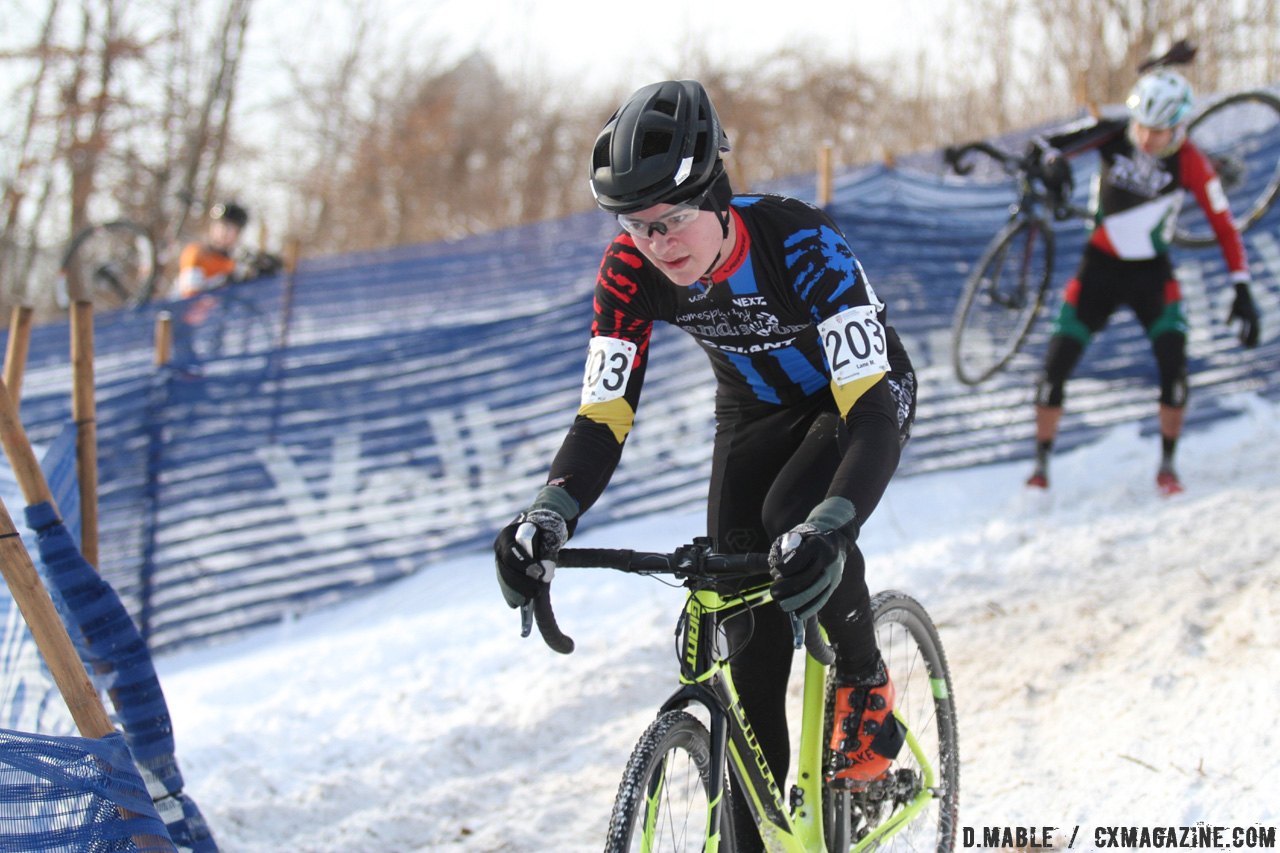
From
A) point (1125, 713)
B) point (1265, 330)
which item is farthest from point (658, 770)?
point (1265, 330)

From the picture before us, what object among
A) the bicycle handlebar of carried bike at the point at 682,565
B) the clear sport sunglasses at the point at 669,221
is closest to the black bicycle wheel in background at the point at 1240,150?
the clear sport sunglasses at the point at 669,221

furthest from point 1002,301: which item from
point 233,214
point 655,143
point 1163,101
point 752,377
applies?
point 233,214

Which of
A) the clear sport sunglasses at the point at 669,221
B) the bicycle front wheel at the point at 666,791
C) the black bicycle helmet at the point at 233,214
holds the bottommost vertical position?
the bicycle front wheel at the point at 666,791

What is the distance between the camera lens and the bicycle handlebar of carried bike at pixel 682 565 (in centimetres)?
229

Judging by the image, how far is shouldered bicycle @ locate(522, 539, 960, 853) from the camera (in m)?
2.34

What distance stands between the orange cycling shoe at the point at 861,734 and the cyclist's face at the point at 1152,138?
4.93 metres

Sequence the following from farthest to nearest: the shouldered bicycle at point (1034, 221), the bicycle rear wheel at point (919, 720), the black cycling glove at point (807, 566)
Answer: the shouldered bicycle at point (1034, 221), the bicycle rear wheel at point (919, 720), the black cycling glove at point (807, 566)

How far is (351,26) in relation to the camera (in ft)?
70.6

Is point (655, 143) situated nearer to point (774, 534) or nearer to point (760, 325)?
point (760, 325)

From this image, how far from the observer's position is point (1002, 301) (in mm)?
7121

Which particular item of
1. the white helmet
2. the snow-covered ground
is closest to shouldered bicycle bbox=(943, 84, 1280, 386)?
the white helmet

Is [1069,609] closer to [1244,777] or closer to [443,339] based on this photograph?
[1244,777]

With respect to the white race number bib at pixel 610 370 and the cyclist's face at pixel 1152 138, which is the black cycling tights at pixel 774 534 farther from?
the cyclist's face at pixel 1152 138

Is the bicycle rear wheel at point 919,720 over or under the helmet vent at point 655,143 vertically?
under
